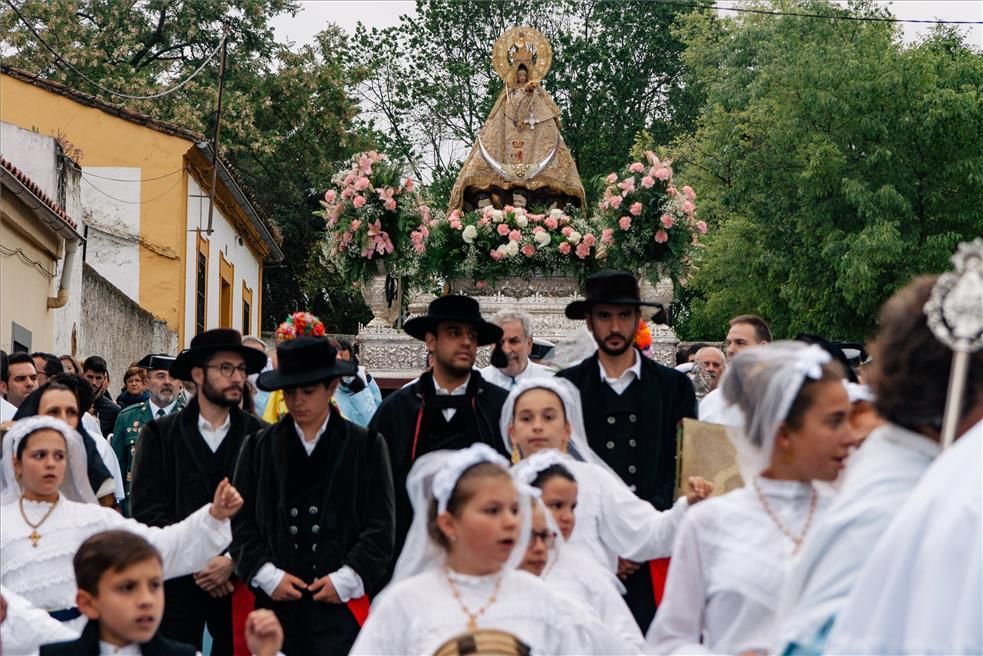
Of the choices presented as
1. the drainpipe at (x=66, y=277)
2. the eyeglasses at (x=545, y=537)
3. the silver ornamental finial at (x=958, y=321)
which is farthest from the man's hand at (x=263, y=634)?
the drainpipe at (x=66, y=277)

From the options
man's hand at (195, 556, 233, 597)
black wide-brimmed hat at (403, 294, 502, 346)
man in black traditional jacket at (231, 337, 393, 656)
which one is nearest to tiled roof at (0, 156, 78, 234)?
black wide-brimmed hat at (403, 294, 502, 346)

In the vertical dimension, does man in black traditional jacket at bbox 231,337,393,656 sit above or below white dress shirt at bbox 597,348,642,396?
below

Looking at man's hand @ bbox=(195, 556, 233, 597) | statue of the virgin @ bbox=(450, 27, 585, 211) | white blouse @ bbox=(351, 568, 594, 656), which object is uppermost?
statue of the virgin @ bbox=(450, 27, 585, 211)

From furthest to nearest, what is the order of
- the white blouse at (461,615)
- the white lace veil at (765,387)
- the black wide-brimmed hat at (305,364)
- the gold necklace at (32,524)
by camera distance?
the black wide-brimmed hat at (305,364) < the gold necklace at (32,524) < the white blouse at (461,615) < the white lace veil at (765,387)

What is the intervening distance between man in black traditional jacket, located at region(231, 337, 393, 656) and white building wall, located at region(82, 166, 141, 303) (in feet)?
76.8

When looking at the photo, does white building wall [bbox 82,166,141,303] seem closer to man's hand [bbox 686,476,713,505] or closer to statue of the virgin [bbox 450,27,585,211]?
statue of the virgin [bbox 450,27,585,211]

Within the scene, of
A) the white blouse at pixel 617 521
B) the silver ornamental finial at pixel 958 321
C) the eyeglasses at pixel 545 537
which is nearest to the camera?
the silver ornamental finial at pixel 958 321

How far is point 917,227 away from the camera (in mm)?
32688

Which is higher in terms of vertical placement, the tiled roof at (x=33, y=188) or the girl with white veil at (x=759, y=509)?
the tiled roof at (x=33, y=188)

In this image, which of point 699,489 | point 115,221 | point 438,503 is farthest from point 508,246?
point 115,221

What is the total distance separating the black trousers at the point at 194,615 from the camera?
8.31 metres

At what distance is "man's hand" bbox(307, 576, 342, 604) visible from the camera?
7.79m

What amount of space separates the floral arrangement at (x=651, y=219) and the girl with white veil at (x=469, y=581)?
10642mm

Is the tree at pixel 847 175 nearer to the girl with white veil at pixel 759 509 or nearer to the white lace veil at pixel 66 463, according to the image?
the white lace veil at pixel 66 463
